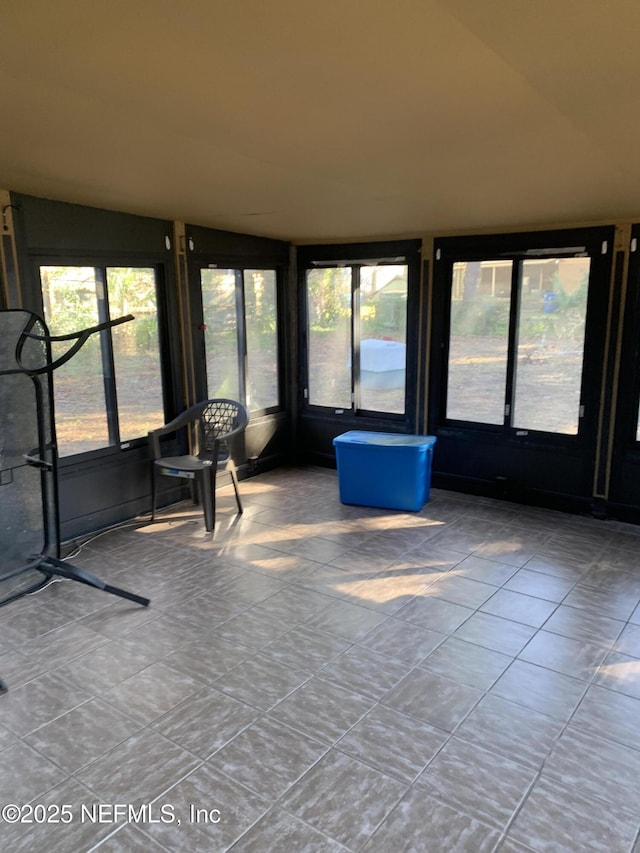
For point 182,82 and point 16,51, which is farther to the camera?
point 182,82

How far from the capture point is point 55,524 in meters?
3.55

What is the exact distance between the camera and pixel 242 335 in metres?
5.55

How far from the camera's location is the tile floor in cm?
202

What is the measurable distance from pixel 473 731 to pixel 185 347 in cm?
351

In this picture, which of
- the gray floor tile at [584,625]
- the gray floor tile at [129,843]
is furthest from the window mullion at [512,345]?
the gray floor tile at [129,843]

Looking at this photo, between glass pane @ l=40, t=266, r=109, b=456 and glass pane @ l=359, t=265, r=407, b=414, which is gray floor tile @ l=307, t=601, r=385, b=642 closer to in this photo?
glass pane @ l=40, t=266, r=109, b=456

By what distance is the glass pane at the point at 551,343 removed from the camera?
463 cm

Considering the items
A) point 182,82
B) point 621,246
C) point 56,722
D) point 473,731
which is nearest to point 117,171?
point 182,82

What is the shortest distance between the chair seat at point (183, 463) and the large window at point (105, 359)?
0.30m

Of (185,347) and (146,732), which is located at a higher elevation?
(185,347)

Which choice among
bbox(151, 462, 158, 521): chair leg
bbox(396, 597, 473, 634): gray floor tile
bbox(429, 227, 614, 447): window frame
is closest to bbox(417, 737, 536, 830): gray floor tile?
bbox(396, 597, 473, 634): gray floor tile

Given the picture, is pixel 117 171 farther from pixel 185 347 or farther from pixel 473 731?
pixel 473 731

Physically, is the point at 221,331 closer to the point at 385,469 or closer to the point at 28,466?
the point at 385,469

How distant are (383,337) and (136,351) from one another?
222 centimetres
